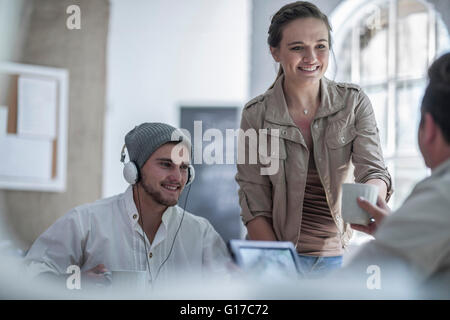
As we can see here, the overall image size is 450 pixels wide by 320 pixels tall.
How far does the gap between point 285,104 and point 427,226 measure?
0.70 m

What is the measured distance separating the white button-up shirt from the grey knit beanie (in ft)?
0.31

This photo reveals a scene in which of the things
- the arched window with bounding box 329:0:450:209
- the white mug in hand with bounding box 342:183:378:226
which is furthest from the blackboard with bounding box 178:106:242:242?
the arched window with bounding box 329:0:450:209

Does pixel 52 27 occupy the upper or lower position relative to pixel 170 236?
upper

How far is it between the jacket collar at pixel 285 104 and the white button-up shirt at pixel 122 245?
34cm

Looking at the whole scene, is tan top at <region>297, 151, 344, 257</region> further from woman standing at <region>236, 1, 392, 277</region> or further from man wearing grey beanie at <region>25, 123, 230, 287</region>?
man wearing grey beanie at <region>25, 123, 230, 287</region>

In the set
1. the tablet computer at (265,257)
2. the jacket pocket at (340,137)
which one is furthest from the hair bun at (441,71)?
the jacket pocket at (340,137)

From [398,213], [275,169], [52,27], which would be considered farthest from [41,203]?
[398,213]

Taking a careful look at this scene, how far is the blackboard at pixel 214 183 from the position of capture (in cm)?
164

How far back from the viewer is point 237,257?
1.03 meters

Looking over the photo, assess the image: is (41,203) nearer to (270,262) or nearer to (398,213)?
(270,262)

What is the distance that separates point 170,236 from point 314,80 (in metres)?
0.53

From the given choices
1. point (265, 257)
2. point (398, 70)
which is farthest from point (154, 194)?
point (398, 70)

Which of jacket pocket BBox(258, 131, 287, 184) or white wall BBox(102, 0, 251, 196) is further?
white wall BBox(102, 0, 251, 196)

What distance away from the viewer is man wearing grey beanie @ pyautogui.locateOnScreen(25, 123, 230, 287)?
54.8 inches
